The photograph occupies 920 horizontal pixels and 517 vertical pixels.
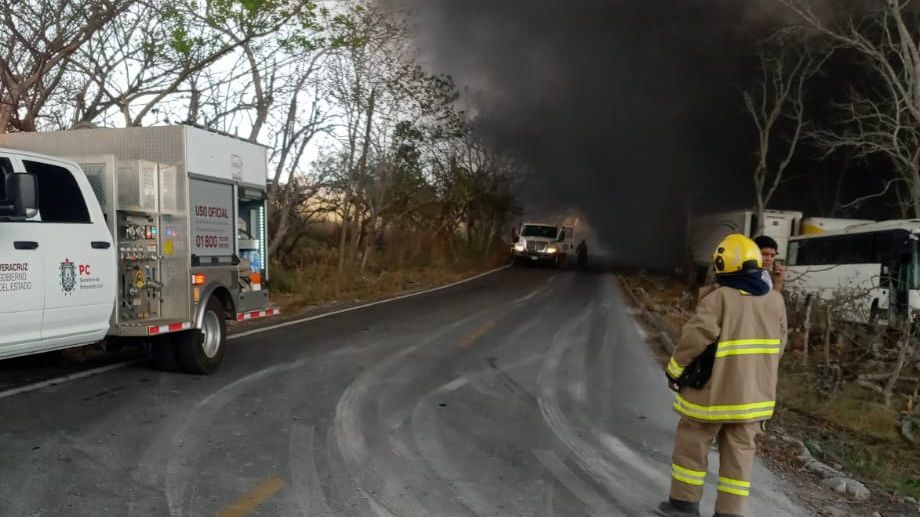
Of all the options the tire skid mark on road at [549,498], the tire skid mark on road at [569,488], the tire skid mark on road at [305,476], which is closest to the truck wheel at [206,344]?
the tire skid mark on road at [305,476]

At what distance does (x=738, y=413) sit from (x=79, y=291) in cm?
512

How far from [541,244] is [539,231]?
124 centimetres

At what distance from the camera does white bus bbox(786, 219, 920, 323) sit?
47.0 feet

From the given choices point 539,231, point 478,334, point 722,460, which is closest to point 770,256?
point 722,460

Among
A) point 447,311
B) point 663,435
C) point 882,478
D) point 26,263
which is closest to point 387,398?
point 663,435

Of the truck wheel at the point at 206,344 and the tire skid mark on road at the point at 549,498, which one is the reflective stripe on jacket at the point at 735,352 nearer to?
the tire skid mark on road at the point at 549,498

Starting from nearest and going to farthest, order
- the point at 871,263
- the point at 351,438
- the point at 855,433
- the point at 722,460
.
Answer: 1. the point at 722,460
2. the point at 351,438
3. the point at 855,433
4. the point at 871,263

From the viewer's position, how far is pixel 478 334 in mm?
11789

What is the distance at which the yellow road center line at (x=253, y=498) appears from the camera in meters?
3.88

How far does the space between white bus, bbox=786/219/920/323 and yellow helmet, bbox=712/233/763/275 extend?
7.73 metres

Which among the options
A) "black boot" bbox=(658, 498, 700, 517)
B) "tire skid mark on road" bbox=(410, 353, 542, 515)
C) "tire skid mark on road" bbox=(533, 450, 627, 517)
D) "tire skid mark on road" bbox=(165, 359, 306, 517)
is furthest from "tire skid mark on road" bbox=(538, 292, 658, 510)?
"tire skid mark on road" bbox=(165, 359, 306, 517)

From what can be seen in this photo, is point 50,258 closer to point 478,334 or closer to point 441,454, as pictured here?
point 441,454

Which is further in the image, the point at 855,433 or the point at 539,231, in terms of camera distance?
the point at 539,231

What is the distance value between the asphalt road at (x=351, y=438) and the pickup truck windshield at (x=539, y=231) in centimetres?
2686
